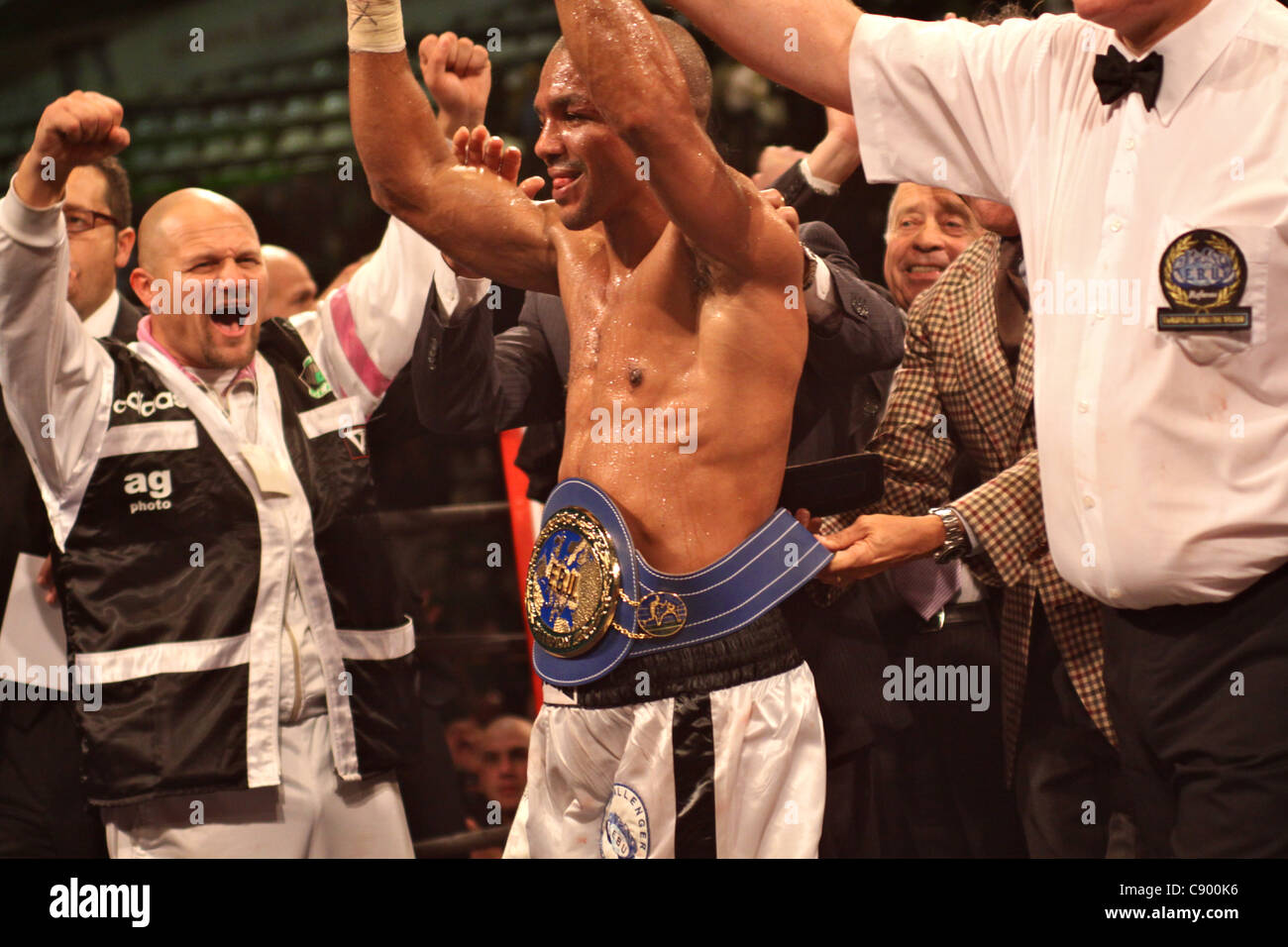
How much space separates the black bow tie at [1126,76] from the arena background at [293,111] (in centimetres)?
196

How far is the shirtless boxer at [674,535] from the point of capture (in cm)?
153

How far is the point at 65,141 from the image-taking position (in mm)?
1860

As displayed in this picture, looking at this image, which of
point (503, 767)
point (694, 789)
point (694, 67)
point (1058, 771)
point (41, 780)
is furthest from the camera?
point (503, 767)

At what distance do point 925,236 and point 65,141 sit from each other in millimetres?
1429

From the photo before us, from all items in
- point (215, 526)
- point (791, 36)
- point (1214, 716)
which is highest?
point (791, 36)

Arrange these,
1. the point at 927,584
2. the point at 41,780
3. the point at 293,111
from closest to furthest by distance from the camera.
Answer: the point at 927,584
the point at 41,780
the point at 293,111

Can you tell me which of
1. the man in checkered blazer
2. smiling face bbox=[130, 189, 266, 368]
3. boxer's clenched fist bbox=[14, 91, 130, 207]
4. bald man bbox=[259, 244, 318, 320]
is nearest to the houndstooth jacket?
the man in checkered blazer

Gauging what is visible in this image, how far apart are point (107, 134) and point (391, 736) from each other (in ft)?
3.46

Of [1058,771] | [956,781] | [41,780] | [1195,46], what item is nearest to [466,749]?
[41,780]

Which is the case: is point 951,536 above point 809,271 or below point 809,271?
below

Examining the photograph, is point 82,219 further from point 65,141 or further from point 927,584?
point 927,584

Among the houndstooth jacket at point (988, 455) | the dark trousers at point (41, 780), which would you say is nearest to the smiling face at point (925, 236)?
the houndstooth jacket at point (988, 455)
